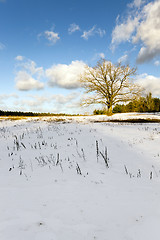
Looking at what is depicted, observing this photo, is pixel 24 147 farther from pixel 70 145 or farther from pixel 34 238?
pixel 34 238

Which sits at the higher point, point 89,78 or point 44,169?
point 89,78

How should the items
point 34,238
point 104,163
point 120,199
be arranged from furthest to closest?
point 104,163 < point 120,199 < point 34,238

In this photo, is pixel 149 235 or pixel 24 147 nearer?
pixel 149 235

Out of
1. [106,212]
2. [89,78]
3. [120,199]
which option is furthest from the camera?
[89,78]

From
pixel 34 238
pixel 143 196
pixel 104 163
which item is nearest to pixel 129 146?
pixel 104 163

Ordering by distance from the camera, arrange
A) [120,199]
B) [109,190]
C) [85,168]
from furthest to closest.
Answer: [85,168] → [109,190] → [120,199]

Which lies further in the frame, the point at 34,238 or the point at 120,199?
the point at 120,199

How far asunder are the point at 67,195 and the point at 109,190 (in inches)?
30.9

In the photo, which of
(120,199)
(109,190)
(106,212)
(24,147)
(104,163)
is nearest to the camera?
(106,212)

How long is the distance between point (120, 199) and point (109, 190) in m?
0.31

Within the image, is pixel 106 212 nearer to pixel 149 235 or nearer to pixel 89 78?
pixel 149 235

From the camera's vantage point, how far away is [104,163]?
4094 mm

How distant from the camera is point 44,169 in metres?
3.75

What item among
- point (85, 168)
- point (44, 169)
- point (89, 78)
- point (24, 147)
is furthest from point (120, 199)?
point (89, 78)
